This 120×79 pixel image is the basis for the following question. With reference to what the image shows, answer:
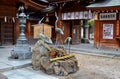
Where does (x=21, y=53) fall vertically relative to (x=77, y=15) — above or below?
below

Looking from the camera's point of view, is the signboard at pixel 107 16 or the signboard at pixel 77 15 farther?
the signboard at pixel 77 15

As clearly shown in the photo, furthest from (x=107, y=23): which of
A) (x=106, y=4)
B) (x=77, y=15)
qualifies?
(x=77, y=15)

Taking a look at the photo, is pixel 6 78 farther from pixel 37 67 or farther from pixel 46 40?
pixel 46 40

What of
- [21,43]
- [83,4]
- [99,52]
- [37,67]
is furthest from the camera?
[83,4]

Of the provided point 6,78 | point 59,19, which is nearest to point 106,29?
point 59,19

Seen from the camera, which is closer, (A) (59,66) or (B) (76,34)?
(A) (59,66)

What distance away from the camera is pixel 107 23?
43.8ft

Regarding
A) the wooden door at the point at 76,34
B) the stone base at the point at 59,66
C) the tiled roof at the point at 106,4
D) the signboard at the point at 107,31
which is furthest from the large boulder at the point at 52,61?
the wooden door at the point at 76,34

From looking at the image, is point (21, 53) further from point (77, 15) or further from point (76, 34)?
point (76, 34)

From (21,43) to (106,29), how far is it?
6965mm

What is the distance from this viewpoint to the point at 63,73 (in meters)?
6.60

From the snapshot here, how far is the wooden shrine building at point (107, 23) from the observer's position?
1244 cm

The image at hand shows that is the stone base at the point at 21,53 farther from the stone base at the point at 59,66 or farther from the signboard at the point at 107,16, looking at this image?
the signboard at the point at 107,16

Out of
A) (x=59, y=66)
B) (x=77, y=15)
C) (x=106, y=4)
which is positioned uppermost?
(x=106, y=4)
